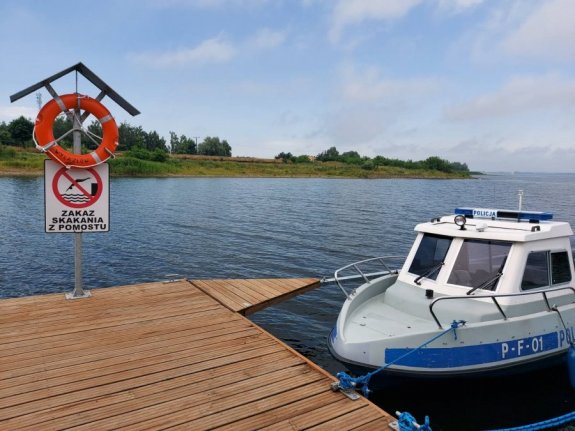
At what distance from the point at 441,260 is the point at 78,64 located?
286 inches

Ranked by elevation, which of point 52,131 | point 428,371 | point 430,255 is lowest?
point 428,371

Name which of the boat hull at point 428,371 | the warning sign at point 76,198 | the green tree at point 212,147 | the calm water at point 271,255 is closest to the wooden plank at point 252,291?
the calm water at point 271,255

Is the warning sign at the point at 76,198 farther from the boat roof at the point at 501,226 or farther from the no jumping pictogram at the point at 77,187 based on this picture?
the boat roof at the point at 501,226

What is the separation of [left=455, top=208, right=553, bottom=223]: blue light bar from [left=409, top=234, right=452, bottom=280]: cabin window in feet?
4.31

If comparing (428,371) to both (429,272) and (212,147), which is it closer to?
(429,272)

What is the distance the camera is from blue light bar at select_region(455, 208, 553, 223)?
834 centimetres

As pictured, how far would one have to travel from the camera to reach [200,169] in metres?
87.8

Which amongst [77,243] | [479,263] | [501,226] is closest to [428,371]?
[479,263]

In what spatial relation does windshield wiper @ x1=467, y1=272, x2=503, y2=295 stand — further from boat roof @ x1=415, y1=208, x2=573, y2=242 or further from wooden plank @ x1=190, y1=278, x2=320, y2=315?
wooden plank @ x1=190, y1=278, x2=320, y2=315

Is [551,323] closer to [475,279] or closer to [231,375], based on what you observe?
[475,279]

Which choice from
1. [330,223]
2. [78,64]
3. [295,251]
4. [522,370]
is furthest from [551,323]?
[330,223]

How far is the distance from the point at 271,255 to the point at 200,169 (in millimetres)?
71877

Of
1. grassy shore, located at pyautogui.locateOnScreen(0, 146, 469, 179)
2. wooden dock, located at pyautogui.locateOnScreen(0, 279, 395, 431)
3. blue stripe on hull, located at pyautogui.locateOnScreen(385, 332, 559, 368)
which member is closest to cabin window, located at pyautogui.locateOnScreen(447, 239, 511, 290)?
blue stripe on hull, located at pyautogui.locateOnScreen(385, 332, 559, 368)

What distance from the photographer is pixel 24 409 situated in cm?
452
